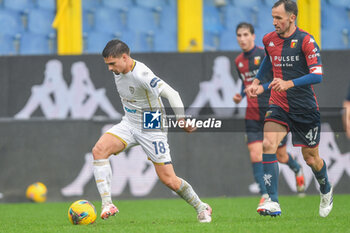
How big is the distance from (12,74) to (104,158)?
19.3ft

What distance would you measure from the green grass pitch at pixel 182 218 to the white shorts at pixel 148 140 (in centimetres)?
71

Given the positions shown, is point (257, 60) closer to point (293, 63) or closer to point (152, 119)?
point (293, 63)

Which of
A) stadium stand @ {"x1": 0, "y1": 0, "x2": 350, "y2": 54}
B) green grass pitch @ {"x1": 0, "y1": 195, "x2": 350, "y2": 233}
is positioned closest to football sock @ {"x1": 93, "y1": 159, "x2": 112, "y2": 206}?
green grass pitch @ {"x1": 0, "y1": 195, "x2": 350, "y2": 233}

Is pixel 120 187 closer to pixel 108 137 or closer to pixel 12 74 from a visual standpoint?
Result: pixel 12 74

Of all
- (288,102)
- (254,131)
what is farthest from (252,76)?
(288,102)

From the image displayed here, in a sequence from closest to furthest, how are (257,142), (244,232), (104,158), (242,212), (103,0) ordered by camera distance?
(244,232) < (104,158) < (242,212) < (257,142) < (103,0)

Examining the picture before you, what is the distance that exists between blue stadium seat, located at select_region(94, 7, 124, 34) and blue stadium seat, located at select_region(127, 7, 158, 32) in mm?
221

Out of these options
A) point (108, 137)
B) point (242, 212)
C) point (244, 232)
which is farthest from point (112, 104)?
point (244, 232)

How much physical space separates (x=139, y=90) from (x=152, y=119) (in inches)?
13.7

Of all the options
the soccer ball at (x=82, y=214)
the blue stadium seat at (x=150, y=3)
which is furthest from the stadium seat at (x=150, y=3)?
the soccer ball at (x=82, y=214)

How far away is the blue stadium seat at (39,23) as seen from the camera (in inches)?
590

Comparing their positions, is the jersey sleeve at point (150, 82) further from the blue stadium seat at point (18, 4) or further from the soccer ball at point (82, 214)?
the blue stadium seat at point (18, 4)

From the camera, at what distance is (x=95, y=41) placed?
15.0 metres

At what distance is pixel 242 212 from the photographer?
9492mm
